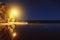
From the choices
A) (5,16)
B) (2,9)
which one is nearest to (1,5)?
(2,9)

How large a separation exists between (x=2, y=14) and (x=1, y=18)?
0.77 m

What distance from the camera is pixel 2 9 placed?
3067cm

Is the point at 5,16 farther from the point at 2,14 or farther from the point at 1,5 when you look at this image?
the point at 1,5

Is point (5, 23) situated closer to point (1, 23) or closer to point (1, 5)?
point (1, 23)

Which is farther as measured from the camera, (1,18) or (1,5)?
(1,18)

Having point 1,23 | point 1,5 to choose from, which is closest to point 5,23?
point 1,23

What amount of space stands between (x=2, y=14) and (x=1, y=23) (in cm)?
263

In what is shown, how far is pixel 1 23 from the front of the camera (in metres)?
29.9

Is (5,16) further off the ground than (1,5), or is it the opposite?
(1,5)

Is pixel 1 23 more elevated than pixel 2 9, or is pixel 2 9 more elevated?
pixel 2 9

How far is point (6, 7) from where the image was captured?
30.7m

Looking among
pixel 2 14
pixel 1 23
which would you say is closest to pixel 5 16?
pixel 2 14

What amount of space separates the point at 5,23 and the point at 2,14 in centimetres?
202

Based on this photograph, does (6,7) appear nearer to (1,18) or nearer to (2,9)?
(2,9)
